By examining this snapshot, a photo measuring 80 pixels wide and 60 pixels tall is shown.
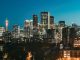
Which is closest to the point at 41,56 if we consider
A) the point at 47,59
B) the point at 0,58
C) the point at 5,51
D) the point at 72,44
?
the point at 47,59

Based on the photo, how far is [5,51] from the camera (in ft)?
107

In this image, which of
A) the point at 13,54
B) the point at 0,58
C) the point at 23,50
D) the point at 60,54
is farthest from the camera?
the point at 60,54

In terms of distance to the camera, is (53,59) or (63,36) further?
(63,36)

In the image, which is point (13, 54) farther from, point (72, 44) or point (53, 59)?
point (72, 44)

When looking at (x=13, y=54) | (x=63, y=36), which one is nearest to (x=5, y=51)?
(x=13, y=54)

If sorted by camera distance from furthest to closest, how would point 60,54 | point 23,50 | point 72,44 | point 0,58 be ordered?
point 72,44, point 60,54, point 23,50, point 0,58

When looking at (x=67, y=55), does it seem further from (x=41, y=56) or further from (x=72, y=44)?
(x=72, y=44)

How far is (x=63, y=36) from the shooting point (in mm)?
49156

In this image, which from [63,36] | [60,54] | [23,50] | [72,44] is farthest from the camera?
[63,36]

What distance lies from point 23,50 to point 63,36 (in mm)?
15941

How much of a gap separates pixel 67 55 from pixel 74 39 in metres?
10.2

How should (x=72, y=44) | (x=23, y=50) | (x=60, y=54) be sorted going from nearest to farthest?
(x=23, y=50)
(x=60, y=54)
(x=72, y=44)

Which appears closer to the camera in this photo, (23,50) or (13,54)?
(13,54)

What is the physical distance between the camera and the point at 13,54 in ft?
103
